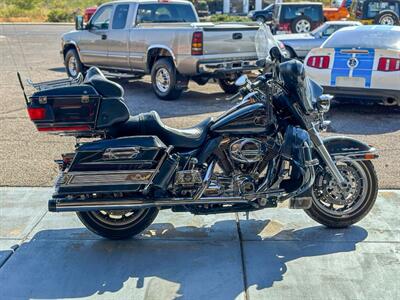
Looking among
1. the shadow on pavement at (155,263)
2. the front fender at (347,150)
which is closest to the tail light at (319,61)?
the front fender at (347,150)

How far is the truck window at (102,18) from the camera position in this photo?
12170mm

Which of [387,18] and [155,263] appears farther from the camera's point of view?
[387,18]

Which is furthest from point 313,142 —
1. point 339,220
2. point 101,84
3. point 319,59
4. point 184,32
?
point 184,32

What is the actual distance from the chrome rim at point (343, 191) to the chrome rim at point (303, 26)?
17.4 meters

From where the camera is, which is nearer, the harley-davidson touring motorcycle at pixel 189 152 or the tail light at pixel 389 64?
the harley-davidson touring motorcycle at pixel 189 152

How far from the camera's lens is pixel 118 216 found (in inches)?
181

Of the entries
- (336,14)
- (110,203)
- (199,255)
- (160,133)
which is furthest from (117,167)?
(336,14)

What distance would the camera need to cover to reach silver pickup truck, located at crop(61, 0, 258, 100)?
10.2 metres

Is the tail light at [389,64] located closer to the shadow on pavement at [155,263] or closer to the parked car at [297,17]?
the shadow on pavement at [155,263]

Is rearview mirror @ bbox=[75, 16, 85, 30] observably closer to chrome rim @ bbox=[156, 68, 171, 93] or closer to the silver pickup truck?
the silver pickup truck

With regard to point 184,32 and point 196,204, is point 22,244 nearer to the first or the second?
point 196,204

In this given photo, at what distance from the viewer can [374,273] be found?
4.04 meters

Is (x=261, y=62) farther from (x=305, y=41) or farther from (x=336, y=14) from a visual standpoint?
(x=336, y=14)

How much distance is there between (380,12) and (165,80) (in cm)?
1498
